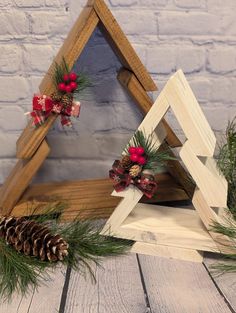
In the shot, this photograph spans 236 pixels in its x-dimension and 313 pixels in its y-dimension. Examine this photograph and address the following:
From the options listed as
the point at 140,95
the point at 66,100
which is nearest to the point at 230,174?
the point at 140,95

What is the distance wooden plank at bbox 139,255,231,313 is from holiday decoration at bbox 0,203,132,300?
8 cm

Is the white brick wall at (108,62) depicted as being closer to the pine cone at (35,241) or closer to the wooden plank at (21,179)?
the wooden plank at (21,179)

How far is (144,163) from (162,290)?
0.21 m

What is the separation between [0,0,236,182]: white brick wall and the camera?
1015 mm

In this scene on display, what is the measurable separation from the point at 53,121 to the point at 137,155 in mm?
181

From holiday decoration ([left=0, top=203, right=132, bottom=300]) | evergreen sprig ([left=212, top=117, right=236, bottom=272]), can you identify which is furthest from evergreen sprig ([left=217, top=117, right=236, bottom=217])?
holiday decoration ([left=0, top=203, right=132, bottom=300])

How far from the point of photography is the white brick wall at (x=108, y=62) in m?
1.01

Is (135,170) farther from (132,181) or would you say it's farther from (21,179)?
(21,179)

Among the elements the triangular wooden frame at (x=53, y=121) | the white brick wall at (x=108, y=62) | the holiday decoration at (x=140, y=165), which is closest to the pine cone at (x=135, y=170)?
the holiday decoration at (x=140, y=165)

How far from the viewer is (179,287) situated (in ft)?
2.19

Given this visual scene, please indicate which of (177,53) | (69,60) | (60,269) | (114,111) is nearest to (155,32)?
(177,53)

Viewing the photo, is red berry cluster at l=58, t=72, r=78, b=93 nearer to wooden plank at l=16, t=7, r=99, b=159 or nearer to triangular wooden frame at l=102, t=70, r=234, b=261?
wooden plank at l=16, t=7, r=99, b=159

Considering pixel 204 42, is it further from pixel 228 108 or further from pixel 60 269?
pixel 60 269

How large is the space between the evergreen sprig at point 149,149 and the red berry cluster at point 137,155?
0.04ft
